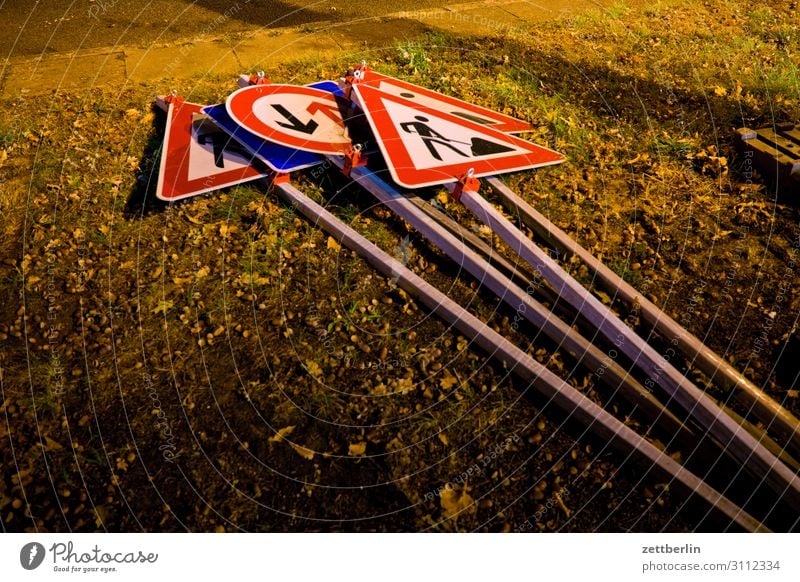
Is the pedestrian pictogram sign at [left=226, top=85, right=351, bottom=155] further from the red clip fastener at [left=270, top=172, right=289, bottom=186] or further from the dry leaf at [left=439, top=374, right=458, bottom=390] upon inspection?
the dry leaf at [left=439, top=374, right=458, bottom=390]

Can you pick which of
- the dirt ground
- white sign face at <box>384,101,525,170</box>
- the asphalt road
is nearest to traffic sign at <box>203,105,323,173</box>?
the dirt ground

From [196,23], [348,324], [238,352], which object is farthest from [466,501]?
[196,23]

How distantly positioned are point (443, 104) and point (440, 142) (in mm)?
1015

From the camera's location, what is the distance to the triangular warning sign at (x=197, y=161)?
200 inches

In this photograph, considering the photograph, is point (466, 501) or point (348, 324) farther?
point (348, 324)

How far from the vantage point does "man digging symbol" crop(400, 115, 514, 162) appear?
5.17 meters

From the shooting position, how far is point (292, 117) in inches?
223

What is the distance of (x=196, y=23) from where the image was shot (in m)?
9.22

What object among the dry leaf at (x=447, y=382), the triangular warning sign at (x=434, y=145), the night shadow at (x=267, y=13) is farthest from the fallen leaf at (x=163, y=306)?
the night shadow at (x=267, y=13)

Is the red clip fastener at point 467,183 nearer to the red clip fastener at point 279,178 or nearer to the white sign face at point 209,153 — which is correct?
the red clip fastener at point 279,178

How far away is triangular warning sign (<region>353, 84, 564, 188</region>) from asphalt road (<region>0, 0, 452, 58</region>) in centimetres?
493

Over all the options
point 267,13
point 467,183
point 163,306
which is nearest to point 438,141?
point 467,183

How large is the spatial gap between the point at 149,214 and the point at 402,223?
8.84 ft

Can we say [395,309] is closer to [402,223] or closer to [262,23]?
[402,223]
